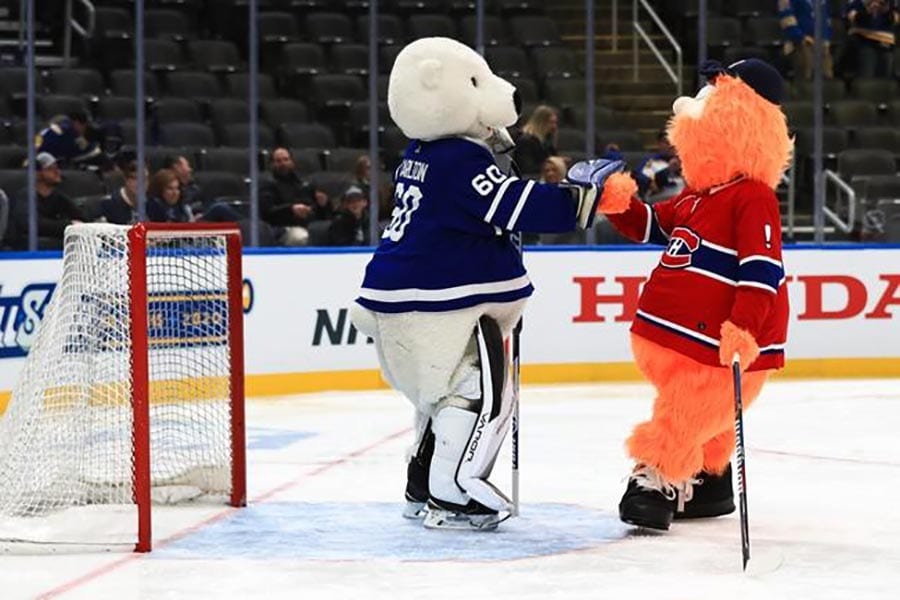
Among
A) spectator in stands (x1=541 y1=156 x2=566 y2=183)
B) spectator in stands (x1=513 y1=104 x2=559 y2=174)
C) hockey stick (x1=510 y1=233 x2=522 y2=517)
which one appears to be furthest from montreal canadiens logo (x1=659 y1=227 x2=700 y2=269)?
spectator in stands (x1=513 y1=104 x2=559 y2=174)

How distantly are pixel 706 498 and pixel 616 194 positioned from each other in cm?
97

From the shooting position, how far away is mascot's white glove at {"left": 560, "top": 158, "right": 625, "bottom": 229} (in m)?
4.86

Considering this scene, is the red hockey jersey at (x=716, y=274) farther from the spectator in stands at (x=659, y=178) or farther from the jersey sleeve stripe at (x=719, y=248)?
the spectator in stands at (x=659, y=178)

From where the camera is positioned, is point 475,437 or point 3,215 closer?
point 475,437

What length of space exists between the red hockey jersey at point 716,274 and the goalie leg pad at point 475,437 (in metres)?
0.42

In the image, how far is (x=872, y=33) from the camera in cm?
1187

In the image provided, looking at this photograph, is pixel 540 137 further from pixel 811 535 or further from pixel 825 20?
pixel 811 535

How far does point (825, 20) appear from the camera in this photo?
11.1m

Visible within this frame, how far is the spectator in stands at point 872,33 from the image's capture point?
38.8 ft

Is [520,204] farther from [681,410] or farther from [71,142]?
[71,142]

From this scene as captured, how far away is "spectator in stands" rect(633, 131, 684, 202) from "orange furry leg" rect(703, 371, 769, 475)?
5095 millimetres

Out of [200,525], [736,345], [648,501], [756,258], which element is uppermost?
[756,258]

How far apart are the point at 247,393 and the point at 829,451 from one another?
10.7ft

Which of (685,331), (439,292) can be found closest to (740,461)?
(685,331)
